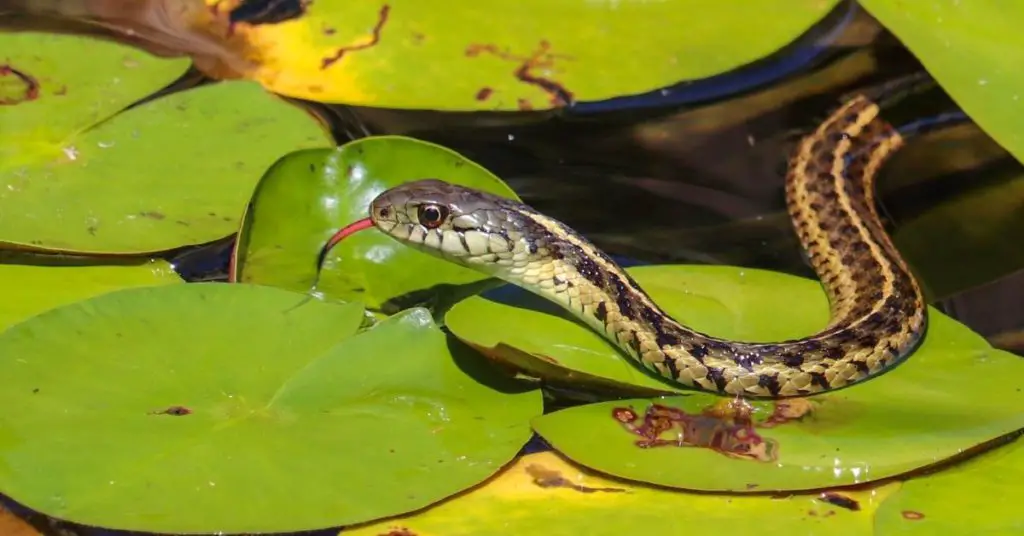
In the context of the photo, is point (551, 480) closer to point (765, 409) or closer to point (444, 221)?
point (765, 409)

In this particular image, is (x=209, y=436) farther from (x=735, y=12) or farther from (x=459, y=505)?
(x=735, y=12)

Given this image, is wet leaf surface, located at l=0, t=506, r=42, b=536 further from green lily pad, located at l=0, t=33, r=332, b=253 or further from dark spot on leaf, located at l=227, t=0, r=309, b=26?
dark spot on leaf, located at l=227, t=0, r=309, b=26

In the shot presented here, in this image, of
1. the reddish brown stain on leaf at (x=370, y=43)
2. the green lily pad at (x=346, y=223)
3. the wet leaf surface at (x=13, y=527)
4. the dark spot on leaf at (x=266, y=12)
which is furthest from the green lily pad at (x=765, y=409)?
the dark spot on leaf at (x=266, y=12)

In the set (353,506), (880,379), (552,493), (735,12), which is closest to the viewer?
(353,506)

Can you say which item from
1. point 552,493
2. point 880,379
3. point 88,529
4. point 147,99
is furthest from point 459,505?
point 147,99

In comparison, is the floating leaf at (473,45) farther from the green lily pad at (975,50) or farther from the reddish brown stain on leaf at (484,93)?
the green lily pad at (975,50)

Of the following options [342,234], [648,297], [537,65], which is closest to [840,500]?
[648,297]

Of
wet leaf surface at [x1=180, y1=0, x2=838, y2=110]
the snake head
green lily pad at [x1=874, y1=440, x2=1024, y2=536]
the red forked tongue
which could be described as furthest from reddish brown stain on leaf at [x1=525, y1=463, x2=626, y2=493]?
wet leaf surface at [x1=180, y1=0, x2=838, y2=110]
